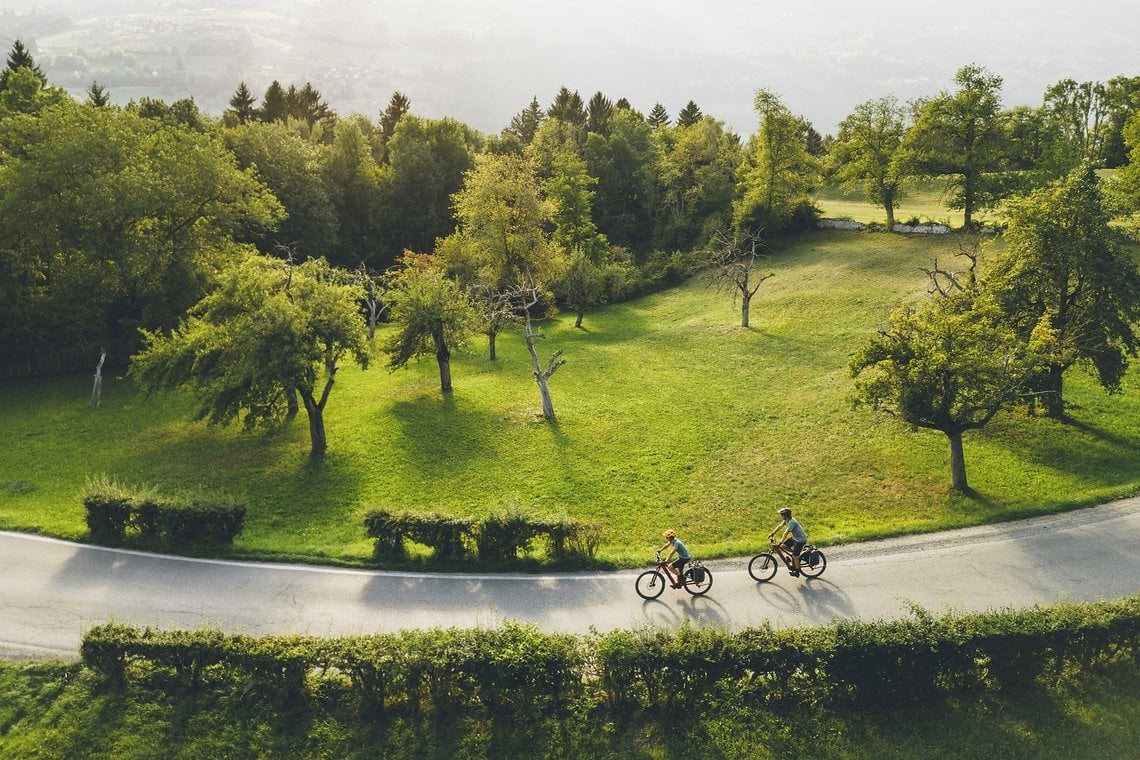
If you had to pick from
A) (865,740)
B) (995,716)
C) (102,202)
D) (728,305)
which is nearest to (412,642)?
(865,740)

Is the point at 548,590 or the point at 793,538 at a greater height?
the point at 793,538

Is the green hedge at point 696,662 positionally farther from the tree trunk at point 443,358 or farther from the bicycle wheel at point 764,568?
the tree trunk at point 443,358

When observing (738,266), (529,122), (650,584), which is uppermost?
(529,122)

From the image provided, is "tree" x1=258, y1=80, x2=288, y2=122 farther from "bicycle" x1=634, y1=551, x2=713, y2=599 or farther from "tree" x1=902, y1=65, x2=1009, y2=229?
"bicycle" x1=634, y1=551, x2=713, y2=599

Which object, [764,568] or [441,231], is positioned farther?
[441,231]

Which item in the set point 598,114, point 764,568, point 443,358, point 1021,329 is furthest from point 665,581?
point 598,114

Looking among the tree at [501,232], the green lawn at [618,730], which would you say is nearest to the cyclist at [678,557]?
the green lawn at [618,730]

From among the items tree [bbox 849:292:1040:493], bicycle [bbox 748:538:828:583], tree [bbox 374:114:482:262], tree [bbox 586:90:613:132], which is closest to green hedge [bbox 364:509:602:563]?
bicycle [bbox 748:538:828:583]

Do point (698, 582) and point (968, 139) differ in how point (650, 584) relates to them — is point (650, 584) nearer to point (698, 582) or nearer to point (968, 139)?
point (698, 582)
